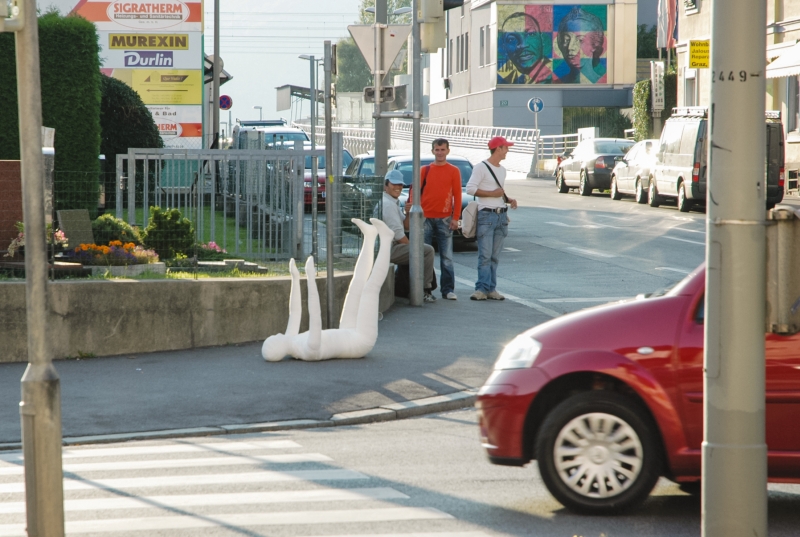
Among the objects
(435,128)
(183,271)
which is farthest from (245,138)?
(435,128)

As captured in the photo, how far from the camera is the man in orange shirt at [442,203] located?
15.3 metres

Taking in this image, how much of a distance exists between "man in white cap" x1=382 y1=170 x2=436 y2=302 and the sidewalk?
209 cm

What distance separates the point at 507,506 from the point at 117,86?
64.5ft

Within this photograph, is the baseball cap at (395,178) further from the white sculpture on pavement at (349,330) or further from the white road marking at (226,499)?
the white road marking at (226,499)

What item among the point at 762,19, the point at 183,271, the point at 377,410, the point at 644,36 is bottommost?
the point at 377,410

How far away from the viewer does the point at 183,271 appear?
12.9 meters

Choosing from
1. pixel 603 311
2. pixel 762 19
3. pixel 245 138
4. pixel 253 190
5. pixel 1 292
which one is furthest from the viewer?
pixel 245 138

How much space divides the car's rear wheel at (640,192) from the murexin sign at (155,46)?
12004mm

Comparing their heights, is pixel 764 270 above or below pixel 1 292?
above

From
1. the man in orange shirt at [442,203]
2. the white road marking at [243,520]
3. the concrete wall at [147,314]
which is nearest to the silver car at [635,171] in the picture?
the man in orange shirt at [442,203]

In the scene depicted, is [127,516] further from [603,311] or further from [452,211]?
[452,211]

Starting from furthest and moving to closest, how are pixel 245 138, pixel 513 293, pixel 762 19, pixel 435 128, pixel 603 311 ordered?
1. pixel 435 128
2. pixel 245 138
3. pixel 513 293
4. pixel 603 311
5. pixel 762 19

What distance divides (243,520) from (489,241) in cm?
897

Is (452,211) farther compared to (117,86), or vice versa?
(117,86)
